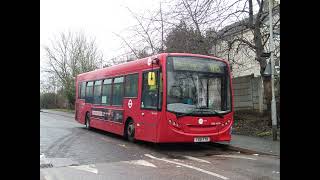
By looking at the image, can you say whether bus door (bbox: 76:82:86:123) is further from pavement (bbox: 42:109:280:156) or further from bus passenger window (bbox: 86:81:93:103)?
pavement (bbox: 42:109:280:156)

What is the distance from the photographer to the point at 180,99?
12547 mm

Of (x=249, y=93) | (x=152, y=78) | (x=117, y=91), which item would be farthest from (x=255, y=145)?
(x=249, y=93)

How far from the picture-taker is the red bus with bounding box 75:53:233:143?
1248cm

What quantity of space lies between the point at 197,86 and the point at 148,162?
10.4 ft

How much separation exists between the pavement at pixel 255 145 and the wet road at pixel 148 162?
1.26 feet

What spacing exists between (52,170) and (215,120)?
5.33m

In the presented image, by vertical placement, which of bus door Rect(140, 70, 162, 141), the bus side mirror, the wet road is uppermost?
the bus side mirror

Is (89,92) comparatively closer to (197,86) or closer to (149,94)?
(149,94)

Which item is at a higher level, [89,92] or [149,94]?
[89,92]

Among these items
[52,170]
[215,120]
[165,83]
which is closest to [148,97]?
[165,83]

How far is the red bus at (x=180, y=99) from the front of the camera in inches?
491

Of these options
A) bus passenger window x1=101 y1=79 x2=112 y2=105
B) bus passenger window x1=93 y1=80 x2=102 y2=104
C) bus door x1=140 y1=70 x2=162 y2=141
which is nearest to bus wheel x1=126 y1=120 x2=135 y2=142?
bus door x1=140 y1=70 x2=162 y2=141
